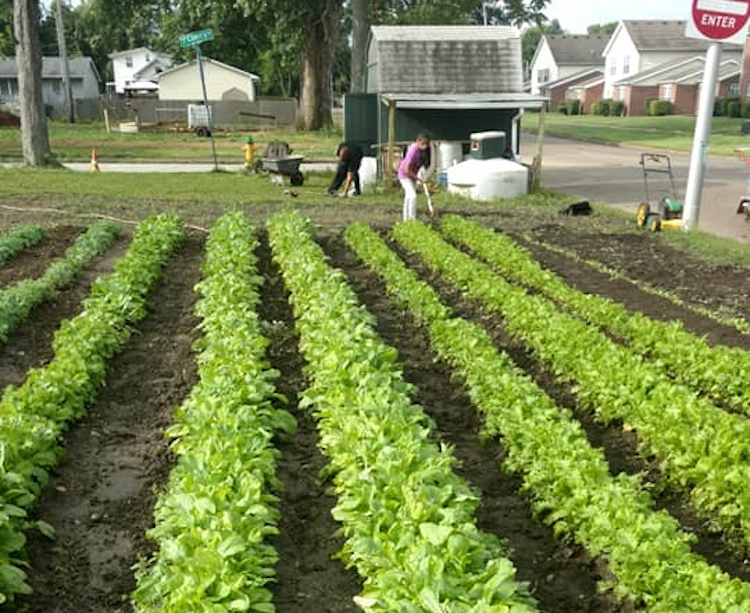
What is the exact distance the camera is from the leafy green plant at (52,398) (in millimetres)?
4246

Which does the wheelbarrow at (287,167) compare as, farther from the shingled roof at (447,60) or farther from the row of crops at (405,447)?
the row of crops at (405,447)

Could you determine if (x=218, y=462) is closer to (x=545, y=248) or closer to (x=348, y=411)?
(x=348, y=411)

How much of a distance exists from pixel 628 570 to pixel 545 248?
30.7 feet

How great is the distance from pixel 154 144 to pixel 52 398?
31.0 m

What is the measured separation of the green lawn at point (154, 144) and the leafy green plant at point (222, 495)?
897 inches

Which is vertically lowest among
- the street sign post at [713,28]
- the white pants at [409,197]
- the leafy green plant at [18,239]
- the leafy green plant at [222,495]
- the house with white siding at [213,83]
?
the leafy green plant at [222,495]

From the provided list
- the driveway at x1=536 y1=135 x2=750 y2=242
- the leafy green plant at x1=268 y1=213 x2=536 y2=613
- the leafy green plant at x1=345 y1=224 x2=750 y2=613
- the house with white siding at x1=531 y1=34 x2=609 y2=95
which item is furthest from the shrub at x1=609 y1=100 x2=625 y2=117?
the leafy green plant at x1=268 y1=213 x2=536 y2=613

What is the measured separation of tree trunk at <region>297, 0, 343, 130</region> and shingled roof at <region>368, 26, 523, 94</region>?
547 inches

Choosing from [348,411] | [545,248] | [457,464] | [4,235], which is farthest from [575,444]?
[4,235]

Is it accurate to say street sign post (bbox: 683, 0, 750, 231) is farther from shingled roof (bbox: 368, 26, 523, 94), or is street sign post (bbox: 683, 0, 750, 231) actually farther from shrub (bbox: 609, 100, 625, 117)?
shrub (bbox: 609, 100, 625, 117)

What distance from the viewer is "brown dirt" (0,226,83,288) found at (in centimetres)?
1047

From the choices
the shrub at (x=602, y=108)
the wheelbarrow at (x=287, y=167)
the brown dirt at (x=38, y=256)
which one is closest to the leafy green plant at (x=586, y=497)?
the brown dirt at (x=38, y=256)

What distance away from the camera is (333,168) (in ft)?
83.1

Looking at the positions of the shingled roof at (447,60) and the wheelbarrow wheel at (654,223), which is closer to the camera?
the wheelbarrow wheel at (654,223)
